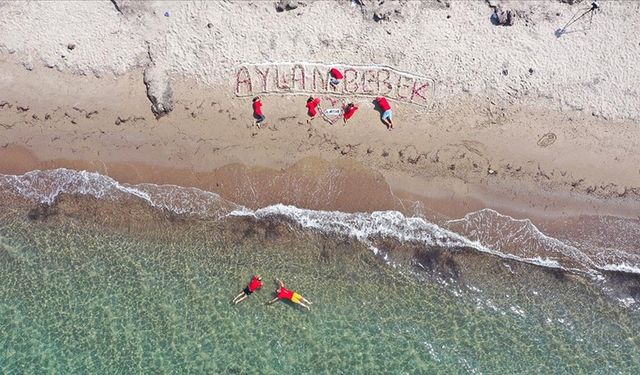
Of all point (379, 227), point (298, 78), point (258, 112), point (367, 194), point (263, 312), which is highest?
point (298, 78)

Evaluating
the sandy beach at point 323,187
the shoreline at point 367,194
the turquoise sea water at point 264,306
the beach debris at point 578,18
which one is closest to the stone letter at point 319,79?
the sandy beach at point 323,187

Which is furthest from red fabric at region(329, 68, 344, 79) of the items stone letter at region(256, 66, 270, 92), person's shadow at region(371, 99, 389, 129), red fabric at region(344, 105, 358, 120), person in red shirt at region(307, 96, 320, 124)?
stone letter at region(256, 66, 270, 92)

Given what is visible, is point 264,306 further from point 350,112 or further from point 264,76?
point 264,76

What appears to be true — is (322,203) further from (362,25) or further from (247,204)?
(362,25)

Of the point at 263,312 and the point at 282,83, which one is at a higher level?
the point at 282,83

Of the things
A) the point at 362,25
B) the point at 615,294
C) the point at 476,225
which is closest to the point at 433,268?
the point at 476,225

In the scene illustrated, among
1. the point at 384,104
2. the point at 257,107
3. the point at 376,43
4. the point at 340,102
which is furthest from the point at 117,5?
the point at 384,104
